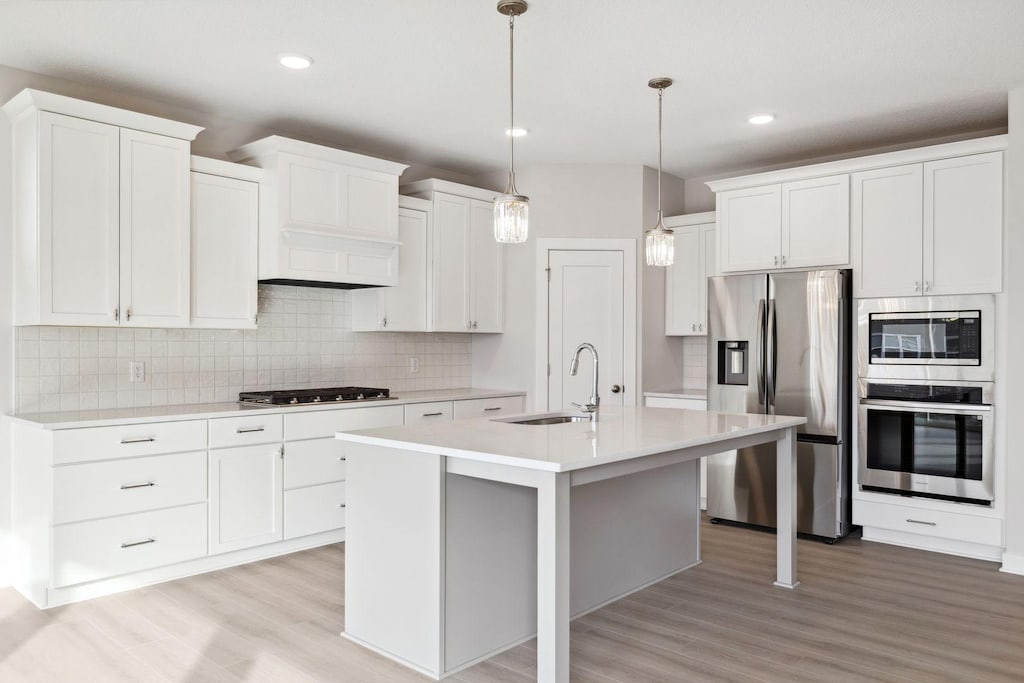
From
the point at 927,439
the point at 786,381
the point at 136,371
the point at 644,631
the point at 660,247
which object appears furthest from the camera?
the point at 786,381

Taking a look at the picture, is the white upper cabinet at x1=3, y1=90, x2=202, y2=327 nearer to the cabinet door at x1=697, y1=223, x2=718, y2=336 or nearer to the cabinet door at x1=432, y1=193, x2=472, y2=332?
the cabinet door at x1=432, y1=193, x2=472, y2=332

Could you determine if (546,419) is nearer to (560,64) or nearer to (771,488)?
(560,64)

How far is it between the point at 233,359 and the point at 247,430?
27.1 inches

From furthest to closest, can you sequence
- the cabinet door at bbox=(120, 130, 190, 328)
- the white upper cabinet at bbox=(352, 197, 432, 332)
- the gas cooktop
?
the white upper cabinet at bbox=(352, 197, 432, 332), the gas cooktop, the cabinet door at bbox=(120, 130, 190, 328)

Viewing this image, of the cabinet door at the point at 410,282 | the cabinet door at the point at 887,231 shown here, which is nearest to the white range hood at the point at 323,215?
the cabinet door at the point at 410,282

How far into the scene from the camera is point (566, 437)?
285 cm

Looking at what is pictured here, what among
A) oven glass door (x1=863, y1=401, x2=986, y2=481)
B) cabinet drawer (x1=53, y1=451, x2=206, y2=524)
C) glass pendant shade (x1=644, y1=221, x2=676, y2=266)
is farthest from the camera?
oven glass door (x1=863, y1=401, x2=986, y2=481)

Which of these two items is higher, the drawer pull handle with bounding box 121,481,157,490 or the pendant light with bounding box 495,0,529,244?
the pendant light with bounding box 495,0,529,244

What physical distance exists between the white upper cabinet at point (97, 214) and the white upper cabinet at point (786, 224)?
348 cm

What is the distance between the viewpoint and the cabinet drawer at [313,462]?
4.20 meters

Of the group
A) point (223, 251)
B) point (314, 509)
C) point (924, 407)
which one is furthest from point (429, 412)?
point (924, 407)

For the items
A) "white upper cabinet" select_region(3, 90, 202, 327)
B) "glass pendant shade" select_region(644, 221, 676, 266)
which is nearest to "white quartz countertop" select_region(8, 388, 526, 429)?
"white upper cabinet" select_region(3, 90, 202, 327)

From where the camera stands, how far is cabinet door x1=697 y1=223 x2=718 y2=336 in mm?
5562

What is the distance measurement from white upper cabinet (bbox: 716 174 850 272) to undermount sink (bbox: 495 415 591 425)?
2.13 metres
